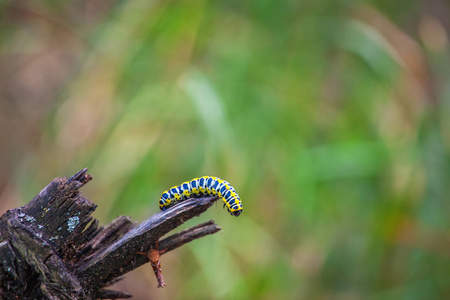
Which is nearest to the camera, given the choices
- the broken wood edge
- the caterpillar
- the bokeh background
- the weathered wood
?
the weathered wood

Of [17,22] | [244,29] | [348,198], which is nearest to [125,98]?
[244,29]

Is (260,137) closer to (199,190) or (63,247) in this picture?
(199,190)

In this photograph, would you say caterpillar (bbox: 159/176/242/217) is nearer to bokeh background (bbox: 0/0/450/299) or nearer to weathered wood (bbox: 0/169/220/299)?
weathered wood (bbox: 0/169/220/299)

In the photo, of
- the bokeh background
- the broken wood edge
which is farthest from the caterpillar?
the bokeh background

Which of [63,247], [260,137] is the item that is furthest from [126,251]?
[260,137]

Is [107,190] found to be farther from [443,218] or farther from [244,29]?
[443,218]

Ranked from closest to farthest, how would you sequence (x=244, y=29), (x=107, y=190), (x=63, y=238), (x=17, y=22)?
(x=63, y=238) < (x=107, y=190) < (x=244, y=29) < (x=17, y=22)

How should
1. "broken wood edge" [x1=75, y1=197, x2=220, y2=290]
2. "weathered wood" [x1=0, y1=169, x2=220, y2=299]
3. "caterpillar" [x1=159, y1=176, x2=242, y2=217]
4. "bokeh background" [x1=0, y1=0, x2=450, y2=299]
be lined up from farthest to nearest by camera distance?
"bokeh background" [x1=0, y1=0, x2=450, y2=299]
"caterpillar" [x1=159, y1=176, x2=242, y2=217]
"broken wood edge" [x1=75, y1=197, x2=220, y2=290]
"weathered wood" [x1=0, y1=169, x2=220, y2=299]
